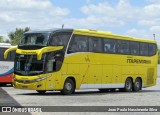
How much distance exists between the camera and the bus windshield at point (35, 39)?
70.2ft

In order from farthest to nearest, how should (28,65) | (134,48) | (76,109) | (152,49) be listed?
1. (152,49)
2. (134,48)
3. (28,65)
4. (76,109)

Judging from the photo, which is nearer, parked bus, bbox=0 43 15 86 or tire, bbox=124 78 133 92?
tire, bbox=124 78 133 92

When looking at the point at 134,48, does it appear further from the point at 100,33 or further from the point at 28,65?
the point at 28,65

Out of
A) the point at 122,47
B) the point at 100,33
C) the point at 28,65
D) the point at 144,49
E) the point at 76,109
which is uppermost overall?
the point at 100,33

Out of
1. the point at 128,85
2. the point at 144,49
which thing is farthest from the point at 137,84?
the point at 144,49

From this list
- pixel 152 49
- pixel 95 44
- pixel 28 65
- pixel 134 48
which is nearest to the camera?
pixel 28 65

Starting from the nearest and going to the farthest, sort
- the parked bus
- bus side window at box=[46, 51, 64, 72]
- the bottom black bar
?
the bottom black bar
bus side window at box=[46, 51, 64, 72]
the parked bus

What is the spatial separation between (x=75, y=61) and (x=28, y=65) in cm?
258

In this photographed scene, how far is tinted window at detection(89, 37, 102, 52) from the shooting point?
2377 centimetres

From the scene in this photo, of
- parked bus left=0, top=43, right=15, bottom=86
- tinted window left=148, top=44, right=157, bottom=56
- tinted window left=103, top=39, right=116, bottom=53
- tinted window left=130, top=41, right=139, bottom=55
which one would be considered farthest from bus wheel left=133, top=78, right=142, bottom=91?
parked bus left=0, top=43, right=15, bottom=86

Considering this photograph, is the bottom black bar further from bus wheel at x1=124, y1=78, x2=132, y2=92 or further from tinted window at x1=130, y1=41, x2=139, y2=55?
tinted window at x1=130, y1=41, x2=139, y2=55

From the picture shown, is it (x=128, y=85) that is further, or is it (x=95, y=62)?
(x=128, y=85)

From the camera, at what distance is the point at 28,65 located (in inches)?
847

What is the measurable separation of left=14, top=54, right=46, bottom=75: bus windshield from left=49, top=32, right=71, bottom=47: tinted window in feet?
2.86
